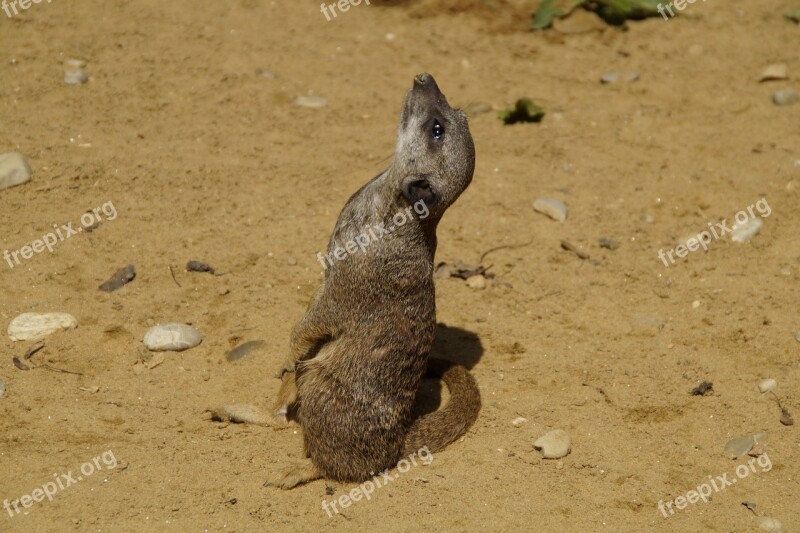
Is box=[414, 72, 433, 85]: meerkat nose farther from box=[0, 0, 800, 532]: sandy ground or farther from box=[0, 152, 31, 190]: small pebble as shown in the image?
box=[0, 152, 31, 190]: small pebble

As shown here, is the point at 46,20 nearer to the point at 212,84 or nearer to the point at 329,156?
the point at 212,84

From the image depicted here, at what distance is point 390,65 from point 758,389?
15.9ft

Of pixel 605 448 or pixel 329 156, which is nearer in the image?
pixel 605 448

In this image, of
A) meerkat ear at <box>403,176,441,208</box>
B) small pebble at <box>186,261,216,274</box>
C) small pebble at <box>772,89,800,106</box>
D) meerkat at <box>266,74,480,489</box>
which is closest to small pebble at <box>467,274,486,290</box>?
meerkat at <box>266,74,480,489</box>

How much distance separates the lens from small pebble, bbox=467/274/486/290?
6.51m

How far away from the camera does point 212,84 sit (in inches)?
319

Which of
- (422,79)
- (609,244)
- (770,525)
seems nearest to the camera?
(770,525)

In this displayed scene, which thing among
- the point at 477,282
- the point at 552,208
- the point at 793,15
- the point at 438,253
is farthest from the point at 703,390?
the point at 793,15

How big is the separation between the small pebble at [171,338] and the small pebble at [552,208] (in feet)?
9.87

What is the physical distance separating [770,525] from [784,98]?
16.5ft

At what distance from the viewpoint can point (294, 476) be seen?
191 inches

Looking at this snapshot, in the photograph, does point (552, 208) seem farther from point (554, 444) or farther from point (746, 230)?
point (554, 444)

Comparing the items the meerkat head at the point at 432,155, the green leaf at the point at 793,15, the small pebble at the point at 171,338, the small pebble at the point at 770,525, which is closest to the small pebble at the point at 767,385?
the small pebble at the point at 770,525

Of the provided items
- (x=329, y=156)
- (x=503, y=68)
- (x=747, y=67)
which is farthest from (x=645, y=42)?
(x=329, y=156)
